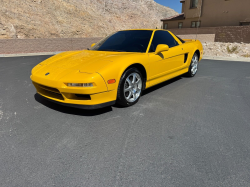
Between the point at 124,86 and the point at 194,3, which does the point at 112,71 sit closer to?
the point at 124,86

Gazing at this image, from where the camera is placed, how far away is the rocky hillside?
19.9 metres

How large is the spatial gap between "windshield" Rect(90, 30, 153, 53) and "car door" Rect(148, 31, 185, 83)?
179mm

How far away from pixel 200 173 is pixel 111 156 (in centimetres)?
92

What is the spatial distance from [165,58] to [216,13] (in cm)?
2139

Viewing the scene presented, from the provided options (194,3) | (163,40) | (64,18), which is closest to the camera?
(163,40)

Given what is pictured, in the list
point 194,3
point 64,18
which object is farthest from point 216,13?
point 64,18

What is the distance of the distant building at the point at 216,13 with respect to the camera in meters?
19.4

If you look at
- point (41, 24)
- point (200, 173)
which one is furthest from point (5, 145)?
point (41, 24)

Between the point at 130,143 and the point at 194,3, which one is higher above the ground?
the point at 194,3

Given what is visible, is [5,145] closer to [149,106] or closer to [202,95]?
[149,106]

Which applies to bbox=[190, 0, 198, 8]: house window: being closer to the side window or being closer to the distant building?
the distant building

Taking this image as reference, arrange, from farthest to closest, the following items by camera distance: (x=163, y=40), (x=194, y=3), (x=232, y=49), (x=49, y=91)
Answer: (x=194, y=3) < (x=232, y=49) < (x=163, y=40) < (x=49, y=91)

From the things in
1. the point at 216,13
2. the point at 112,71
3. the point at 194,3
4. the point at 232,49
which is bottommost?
the point at 232,49

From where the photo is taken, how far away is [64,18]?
82.8ft
